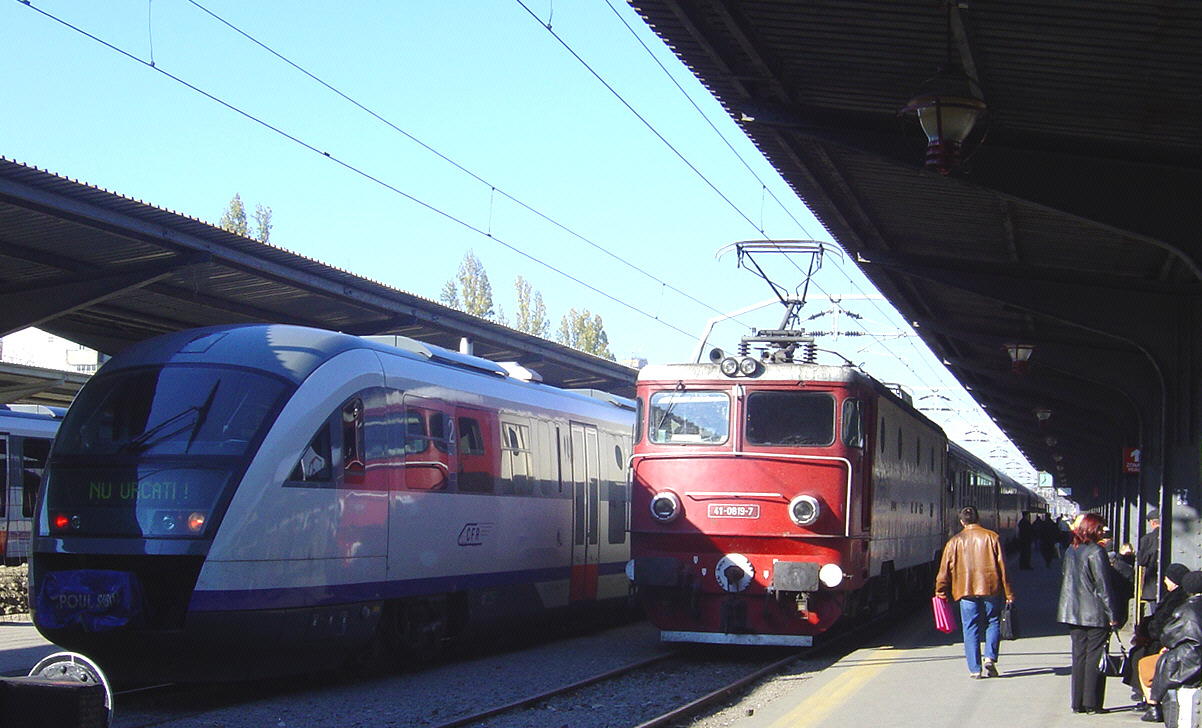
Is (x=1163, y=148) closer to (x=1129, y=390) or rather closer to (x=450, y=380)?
(x=450, y=380)

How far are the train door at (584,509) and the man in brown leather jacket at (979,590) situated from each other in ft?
17.6

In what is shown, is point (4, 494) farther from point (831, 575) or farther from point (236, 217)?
point (236, 217)

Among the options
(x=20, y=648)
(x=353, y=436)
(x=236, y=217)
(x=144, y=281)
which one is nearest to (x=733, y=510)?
(x=353, y=436)

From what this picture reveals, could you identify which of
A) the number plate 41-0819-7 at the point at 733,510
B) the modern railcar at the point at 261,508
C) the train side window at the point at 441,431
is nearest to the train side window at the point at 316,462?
the modern railcar at the point at 261,508

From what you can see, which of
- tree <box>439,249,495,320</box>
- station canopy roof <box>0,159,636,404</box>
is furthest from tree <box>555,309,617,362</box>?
station canopy roof <box>0,159,636,404</box>

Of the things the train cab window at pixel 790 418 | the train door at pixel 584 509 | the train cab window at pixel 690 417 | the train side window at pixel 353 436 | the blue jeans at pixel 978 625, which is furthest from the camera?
the train door at pixel 584 509

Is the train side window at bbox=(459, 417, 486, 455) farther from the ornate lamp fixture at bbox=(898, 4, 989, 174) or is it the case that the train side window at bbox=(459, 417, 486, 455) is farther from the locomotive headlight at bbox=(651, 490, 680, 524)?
the ornate lamp fixture at bbox=(898, 4, 989, 174)

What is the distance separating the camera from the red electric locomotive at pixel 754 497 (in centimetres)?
1280

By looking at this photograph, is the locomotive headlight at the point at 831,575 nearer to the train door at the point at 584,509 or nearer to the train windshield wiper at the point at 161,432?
the train door at the point at 584,509

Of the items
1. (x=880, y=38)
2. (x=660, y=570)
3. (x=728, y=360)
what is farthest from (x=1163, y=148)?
(x=660, y=570)

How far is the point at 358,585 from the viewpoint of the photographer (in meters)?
10.7

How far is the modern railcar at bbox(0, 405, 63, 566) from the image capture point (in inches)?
907

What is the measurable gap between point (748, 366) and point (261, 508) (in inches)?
228

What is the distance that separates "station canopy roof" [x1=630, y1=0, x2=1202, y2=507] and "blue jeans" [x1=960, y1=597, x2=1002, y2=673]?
3.37 metres
